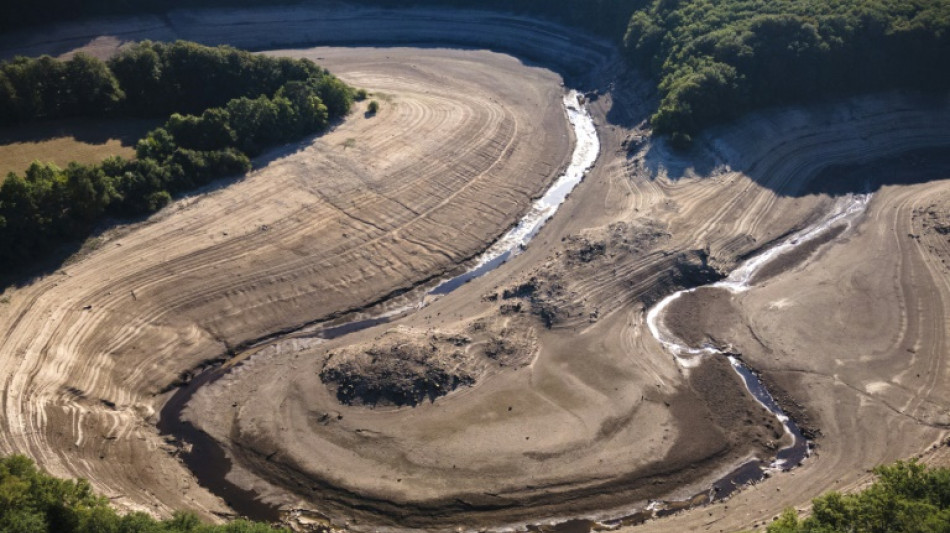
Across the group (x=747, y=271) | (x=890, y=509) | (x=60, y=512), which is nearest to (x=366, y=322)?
(x=60, y=512)

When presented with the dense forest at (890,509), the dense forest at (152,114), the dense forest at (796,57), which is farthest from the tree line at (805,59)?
the dense forest at (890,509)

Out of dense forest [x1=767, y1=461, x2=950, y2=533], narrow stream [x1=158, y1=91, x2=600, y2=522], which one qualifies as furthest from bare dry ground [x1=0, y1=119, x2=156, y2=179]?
dense forest [x1=767, y1=461, x2=950, y2=533]

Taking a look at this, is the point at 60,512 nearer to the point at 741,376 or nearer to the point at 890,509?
the point at 890,509

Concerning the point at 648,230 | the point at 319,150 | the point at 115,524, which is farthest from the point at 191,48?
the point at 115,524

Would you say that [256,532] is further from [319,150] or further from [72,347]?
[319,150]

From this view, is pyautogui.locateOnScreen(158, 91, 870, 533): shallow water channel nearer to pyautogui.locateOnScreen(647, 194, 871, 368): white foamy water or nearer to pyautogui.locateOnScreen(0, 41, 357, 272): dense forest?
pyautogui.locateOnScreen(647, 194, 871, 368): white foamy water

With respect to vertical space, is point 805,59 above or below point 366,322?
above

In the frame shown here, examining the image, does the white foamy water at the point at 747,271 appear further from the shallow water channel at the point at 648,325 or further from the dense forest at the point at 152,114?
the dense forest at the point at 152,114
